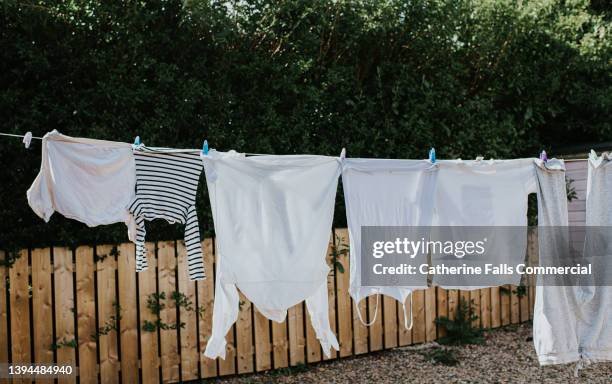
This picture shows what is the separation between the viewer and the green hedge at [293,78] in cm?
422

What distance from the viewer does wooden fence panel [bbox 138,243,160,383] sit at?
4578 millimetres

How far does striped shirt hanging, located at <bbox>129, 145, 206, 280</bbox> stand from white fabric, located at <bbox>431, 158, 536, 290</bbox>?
1.67m

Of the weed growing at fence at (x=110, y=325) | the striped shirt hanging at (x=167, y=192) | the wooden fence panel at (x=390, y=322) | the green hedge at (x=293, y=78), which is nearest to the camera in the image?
the striped shirt hanging at (x=167, y=192)

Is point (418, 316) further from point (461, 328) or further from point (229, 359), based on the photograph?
point (229, 359)

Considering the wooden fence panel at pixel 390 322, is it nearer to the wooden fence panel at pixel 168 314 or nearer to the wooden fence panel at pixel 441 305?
the wooden fence panel at pixel 441 305

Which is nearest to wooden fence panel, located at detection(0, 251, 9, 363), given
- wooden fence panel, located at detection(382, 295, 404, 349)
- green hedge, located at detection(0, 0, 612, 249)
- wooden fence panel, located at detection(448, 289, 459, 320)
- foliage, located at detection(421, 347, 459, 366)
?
green hedge, located at detection(0, 0, 612, 249)

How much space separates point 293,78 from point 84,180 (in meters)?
2.16

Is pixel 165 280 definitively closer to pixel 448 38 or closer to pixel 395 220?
pixel 395 220

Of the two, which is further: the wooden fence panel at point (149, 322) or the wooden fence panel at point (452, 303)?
the wooden fence panel at point (452, 303)

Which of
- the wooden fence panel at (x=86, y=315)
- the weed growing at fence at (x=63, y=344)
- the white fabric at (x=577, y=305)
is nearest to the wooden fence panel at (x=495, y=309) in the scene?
the white fabric at (x=577, y=305)

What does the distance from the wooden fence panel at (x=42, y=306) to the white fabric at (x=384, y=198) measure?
7.30 feet

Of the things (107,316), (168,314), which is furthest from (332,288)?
(107,316)

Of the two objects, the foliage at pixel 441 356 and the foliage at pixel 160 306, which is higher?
the foliage at pixel 160 306

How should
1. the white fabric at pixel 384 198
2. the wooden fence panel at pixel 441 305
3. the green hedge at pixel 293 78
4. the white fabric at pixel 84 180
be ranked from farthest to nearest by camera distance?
1. the wooden fence panel at pixel 441 305
2. the green hedge at pixel 293 78
3. the white fabric at pixel 384 198
4. the white fabric at pixel 84 180
